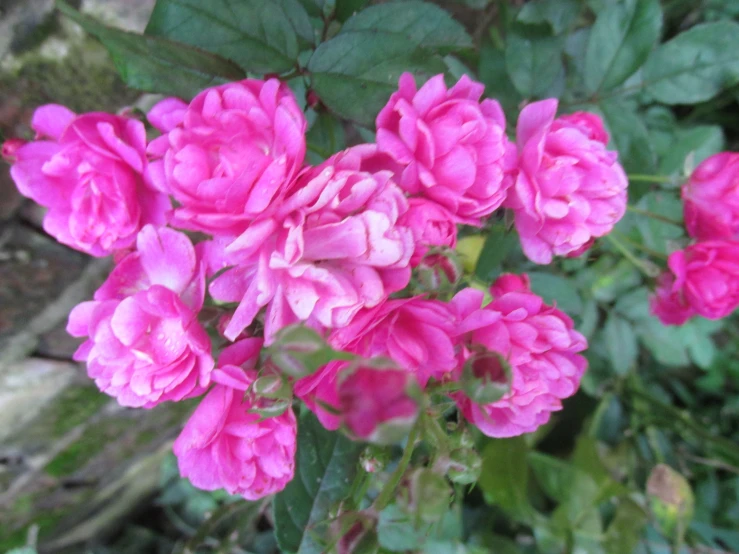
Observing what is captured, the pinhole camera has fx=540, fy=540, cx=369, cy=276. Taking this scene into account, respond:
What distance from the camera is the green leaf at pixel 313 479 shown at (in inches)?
26.7

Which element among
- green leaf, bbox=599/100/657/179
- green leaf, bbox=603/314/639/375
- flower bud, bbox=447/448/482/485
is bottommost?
green leaf, bbox=603/314/639/375

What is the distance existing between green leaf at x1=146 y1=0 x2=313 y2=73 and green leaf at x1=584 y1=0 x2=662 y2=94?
1.48 ft

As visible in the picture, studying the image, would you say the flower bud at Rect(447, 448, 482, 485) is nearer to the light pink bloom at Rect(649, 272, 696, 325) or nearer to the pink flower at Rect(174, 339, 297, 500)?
the pink flower at Rect(174, 339, 297, 500)

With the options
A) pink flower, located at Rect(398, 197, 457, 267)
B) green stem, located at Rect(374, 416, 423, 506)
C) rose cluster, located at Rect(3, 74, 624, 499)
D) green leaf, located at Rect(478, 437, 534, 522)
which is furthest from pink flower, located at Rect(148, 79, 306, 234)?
green leaf, located at Rect(478, 437, 534, 522)

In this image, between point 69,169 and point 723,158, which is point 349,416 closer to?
point 69,169

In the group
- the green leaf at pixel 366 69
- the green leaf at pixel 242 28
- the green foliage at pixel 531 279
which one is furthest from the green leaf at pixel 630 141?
the green leaf at pixel 242 28

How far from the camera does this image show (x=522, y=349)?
1.64 feet

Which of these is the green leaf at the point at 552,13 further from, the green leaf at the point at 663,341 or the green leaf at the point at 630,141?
the green leaf at the point at 663,341

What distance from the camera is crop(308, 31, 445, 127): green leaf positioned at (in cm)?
55

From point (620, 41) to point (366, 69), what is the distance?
1.45 ft

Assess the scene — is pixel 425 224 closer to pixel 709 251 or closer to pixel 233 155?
pixel 233 155

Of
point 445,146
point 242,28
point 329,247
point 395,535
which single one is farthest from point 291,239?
point 395,535

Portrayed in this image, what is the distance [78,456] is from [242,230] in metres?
0.91

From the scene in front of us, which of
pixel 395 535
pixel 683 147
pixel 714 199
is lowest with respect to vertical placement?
pixel 395 535
